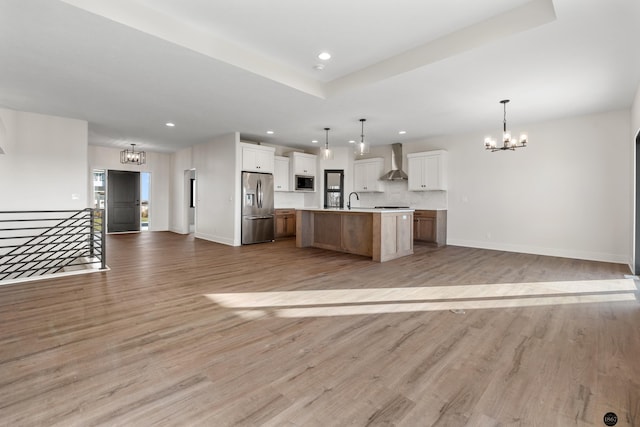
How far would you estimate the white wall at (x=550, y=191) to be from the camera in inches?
209

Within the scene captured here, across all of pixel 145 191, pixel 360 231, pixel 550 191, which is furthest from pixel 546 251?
pixel 145 191

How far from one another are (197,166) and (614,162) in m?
9.45

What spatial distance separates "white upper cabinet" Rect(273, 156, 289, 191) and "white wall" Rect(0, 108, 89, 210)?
4242mm

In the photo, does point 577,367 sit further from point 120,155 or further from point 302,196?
point 120,155

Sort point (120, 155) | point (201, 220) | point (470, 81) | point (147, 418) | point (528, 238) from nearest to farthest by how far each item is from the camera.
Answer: point (147, 418) < point (470, 81) < point (528, 238) < point (201, 220) < point (120, 155)

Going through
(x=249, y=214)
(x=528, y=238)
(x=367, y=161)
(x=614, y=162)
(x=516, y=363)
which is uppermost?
(x=367, y=161)

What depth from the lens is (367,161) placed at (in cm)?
879

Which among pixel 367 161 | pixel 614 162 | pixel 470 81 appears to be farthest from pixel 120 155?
pixel 614 162

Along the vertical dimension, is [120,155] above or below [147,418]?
above

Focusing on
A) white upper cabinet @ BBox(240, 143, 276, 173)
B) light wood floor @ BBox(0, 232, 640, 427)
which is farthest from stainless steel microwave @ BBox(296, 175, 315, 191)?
light wood floor @ BBox(0, 232, 640, 427)

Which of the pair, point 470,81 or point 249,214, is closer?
point 470,81

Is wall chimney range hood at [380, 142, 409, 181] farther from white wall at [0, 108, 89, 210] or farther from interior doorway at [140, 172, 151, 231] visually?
interior doorway at [140, 172, 151, 231]

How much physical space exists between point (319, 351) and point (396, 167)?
22.3 ft

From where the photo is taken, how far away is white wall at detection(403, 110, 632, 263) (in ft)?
17.4
